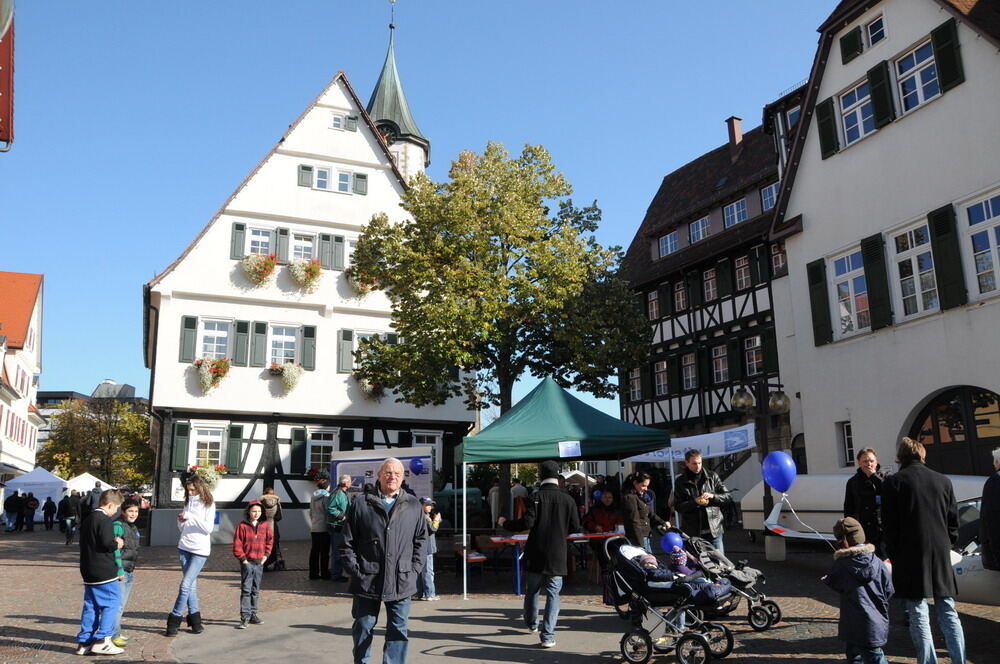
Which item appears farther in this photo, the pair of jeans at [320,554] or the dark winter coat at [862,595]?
the pair of jeans at [320,554]

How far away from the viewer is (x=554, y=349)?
19.0m

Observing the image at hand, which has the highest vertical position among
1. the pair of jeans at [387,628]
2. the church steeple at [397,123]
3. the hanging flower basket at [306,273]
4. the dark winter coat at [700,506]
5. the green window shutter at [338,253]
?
the church steeple at [397,123]

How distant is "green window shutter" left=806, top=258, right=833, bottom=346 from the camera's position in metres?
16.6

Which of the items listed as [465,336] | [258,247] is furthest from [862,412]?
[258,247]

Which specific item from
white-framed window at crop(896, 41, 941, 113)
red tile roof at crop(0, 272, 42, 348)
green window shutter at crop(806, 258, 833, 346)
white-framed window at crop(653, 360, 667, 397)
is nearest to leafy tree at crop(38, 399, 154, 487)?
red tile roof at crop(0, 272, 42, 348)

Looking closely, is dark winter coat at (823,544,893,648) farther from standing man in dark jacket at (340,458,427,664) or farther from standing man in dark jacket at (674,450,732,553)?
standing man in dark jacket at (340,458,427,664)

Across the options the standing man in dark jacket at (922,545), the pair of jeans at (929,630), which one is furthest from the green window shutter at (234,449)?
the pair of jeans at (929,630)

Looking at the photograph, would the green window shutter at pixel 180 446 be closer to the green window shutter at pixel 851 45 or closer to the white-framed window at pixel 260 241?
the white-framed window at pixel 260 241

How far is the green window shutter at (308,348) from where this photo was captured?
78.4ft

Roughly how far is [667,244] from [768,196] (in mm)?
5282

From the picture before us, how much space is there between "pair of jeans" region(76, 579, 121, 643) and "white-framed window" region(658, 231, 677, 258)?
1026 inches

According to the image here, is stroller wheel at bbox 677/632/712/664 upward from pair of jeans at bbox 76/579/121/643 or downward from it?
downward

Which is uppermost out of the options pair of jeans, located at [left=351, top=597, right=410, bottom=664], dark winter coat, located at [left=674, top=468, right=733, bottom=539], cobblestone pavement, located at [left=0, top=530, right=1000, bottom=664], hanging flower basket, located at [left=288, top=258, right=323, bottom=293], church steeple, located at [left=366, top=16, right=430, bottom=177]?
church steeple, located at [left=366, top=16, right=430, bottom=177]

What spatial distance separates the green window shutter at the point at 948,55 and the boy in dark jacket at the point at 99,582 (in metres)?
14.2
